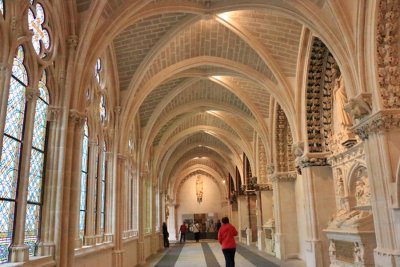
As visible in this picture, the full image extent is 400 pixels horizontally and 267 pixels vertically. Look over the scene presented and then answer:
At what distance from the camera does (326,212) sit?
10445 mm

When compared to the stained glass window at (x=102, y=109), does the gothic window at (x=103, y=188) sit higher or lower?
lower

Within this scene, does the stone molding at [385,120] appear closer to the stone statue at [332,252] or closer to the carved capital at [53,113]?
the stone statue at [332,252]

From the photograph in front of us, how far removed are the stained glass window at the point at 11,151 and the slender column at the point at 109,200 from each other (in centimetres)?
512

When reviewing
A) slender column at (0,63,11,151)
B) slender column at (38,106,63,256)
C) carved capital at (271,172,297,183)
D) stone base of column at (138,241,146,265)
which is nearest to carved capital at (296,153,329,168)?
carved capital at (271,172,297,183)

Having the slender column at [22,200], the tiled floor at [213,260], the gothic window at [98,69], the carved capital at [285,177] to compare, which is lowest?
the tiled floor at [213,260]

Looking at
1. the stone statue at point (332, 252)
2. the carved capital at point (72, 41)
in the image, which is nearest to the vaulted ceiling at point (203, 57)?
the carved capital at point (72, 41)

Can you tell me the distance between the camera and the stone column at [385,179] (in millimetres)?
6262

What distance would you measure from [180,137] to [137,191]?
733 centimetres

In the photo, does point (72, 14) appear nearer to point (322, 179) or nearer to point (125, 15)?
point (125, 15)

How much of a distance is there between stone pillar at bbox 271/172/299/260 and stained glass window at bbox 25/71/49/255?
9755 mm

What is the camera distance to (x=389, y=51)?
273 inches

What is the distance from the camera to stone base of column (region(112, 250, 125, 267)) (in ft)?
33.9

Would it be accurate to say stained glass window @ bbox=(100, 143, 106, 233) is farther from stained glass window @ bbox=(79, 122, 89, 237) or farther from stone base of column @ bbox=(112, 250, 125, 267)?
stained glass window @ bbox=(79, 122, 89, 237)

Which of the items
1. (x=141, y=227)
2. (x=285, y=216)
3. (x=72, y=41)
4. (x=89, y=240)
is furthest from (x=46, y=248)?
(x=285, y=216)
